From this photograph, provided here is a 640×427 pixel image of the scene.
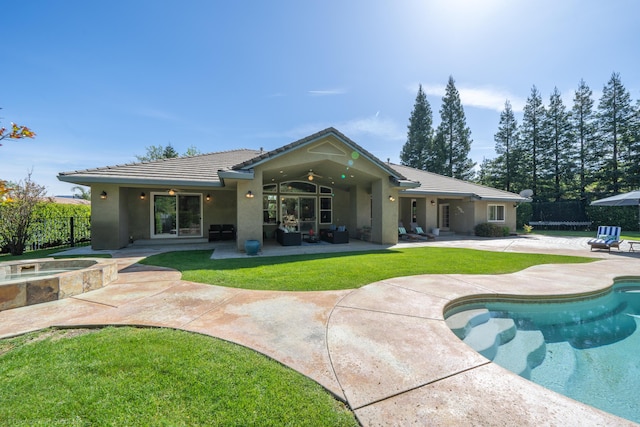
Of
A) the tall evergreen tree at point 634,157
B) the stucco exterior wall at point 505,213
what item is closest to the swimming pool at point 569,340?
the stucco exterior wall at point 505,213

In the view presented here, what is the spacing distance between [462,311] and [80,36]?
14341mm

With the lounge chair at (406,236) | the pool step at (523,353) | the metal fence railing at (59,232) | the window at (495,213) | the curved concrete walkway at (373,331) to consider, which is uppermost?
the window at (495,213)

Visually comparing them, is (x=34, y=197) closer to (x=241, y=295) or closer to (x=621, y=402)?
(x=241, y=295)

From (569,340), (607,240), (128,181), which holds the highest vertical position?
(128,181)

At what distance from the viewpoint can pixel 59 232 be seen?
12.1m

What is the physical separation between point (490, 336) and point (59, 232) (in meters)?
17.5

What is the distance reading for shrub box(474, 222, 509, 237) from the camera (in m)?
17.9

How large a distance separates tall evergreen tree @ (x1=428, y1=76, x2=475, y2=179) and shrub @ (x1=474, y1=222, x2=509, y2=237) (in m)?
18.6

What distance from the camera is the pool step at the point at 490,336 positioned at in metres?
3.79

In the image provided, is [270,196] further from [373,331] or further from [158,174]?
[373,331]

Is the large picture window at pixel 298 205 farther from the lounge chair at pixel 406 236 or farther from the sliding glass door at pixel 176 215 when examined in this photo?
the lounge chair at pixel 406 236

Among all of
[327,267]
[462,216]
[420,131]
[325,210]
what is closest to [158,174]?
[327,267]

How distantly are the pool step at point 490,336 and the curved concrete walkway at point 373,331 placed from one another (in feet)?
1.84

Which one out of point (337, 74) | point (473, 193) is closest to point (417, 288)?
point (337, 74)
